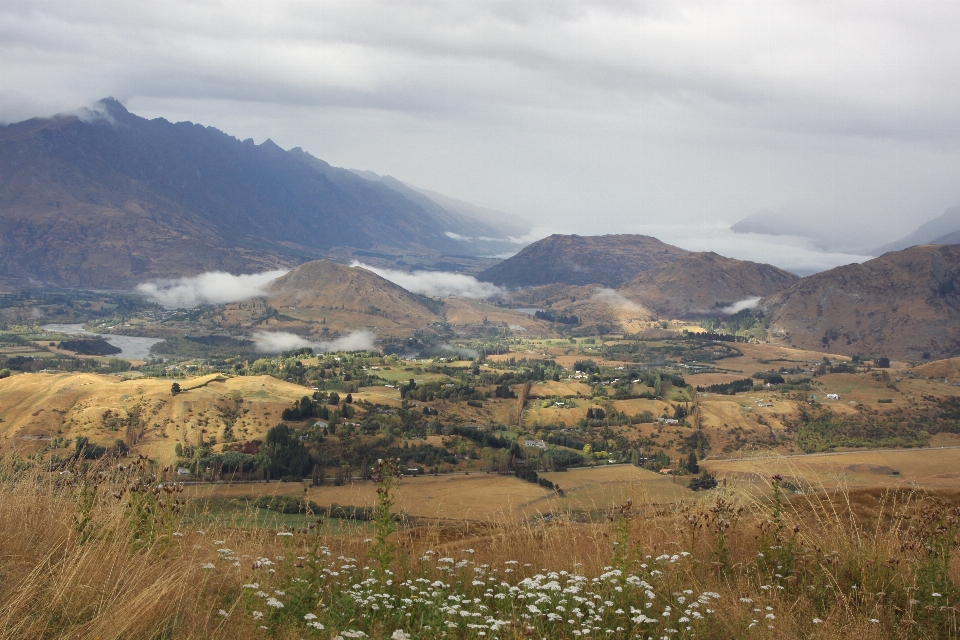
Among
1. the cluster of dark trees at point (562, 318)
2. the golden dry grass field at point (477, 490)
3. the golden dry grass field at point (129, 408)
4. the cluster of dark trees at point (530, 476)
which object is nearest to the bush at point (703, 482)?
the golden dry grass field at point (477, 490)

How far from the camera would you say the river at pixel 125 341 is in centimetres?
11847

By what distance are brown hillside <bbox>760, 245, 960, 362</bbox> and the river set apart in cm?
13252

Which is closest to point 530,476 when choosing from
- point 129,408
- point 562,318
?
point 129,408

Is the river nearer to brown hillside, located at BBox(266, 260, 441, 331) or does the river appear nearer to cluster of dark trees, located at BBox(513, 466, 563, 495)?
brown hillside, located at BBox(266, 260, 441, 331)

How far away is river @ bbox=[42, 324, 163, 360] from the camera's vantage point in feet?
389

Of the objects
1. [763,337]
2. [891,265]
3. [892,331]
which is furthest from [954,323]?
[763,337]

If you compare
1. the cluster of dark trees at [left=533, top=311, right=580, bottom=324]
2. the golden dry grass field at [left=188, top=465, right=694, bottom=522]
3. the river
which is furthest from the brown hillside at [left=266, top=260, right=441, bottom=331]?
the golden dry grass field at [left=188, top=465, right=694, bottom=522]

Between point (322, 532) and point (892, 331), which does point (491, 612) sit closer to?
point (322, 532)

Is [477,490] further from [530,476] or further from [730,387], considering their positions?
[730,387]

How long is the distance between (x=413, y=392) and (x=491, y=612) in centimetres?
6990

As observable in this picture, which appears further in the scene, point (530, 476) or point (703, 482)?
point (530, 476)

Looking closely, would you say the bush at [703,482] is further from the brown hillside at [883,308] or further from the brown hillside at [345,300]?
the brown hillside at [345,300]

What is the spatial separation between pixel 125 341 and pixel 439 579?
14449 cm

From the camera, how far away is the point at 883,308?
158625 millimetres
